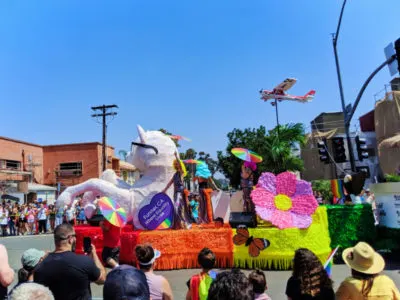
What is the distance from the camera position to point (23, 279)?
3.39 meters

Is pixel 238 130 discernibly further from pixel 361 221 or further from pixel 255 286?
pixel 255 286

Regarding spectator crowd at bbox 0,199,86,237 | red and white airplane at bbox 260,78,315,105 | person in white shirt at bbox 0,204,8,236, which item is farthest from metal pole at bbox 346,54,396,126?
red and white airplane at bbox 260,78,315,105

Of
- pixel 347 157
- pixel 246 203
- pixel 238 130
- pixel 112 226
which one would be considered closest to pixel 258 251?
pixel 246 203

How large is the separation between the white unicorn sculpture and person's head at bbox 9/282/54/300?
23.3ft

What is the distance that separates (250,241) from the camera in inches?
299

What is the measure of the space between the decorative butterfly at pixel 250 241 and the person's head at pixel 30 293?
5.78 m

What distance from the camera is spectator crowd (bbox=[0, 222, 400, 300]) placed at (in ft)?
7.16

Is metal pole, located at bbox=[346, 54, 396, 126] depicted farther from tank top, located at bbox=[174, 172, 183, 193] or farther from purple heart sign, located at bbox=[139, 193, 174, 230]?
purple heart sign, located at bbox=[139, 193, 174, 230]

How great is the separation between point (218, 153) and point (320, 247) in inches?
1286

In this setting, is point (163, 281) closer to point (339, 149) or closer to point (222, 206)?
point (222, 206)

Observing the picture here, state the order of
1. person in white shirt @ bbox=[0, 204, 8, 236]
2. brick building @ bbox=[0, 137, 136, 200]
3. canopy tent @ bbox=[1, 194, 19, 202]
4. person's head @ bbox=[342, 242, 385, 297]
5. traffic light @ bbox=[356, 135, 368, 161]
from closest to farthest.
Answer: person's head @ bbox=[342, 242, 385, 297] → traffic light @ bbox=[356, 135, 368, 161] → person in white shirt @ bbox=[0, 204, 8, 236] → canopy tent @ bbox=[1, 194, 19, 202] → brick building @ bbox=[0, 137, 136, 200]

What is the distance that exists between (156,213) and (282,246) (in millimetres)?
2961

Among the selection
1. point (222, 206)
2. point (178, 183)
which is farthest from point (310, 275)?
point (222, 206)

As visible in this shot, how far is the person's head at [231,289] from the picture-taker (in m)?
2.10
